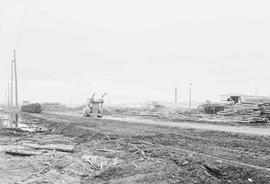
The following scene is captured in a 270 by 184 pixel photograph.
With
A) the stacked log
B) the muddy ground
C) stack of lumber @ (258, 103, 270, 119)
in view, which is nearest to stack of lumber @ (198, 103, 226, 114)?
stack of lumber @ (258, 103, 270, 119)

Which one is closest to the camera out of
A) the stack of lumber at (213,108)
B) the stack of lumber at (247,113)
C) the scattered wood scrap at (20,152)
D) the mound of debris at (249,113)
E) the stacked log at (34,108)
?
the scattered wood scrap at (20,152)

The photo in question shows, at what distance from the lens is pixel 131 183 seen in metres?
8.95

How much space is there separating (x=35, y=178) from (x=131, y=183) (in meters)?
2.55

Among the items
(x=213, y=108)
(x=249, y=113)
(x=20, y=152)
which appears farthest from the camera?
(x=213, y=108)

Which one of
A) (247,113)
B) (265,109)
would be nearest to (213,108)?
(247,113)

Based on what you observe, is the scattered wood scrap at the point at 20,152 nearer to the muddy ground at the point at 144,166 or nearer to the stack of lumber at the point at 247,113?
the muddy ground at the point at 144,166

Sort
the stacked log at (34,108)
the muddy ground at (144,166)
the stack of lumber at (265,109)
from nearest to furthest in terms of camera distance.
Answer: the muddy ground at (144,166), the stack of lumber at (265,109), the stacked log at (34,108)

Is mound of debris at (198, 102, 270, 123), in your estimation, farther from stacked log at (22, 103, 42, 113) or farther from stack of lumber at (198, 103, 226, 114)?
stacked log at (22, 103, 42, 113)

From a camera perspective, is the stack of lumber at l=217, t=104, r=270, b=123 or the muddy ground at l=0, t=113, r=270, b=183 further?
the stack of lumber at l=217, t=104, r=270, b=123

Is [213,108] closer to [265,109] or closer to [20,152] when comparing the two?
[265,109]

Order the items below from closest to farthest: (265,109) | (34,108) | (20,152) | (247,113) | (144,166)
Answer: (144,166)
(20,152)
(265,109)
(247,113)
(34,108)

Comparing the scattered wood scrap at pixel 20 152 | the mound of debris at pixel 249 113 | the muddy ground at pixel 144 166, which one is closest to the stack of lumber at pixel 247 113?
the mound of debris at pixel 249 113

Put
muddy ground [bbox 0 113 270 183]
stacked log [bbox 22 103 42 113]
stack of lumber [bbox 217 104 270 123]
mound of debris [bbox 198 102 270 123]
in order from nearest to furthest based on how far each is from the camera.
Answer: muddy ground [bbox 0 113 270 183]
stack of lumber [bbox 217 104 270 123]
mound of debris [bbox 198 102 270 123]
stacked log [bbox 22 103 42 113]

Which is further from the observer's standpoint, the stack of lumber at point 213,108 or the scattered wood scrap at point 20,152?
the stack of lumber at point 213,108
